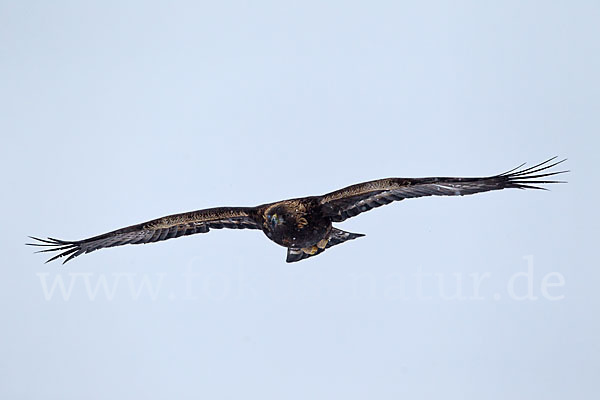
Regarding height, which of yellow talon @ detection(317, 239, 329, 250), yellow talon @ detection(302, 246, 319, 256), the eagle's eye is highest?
the eagle's eye

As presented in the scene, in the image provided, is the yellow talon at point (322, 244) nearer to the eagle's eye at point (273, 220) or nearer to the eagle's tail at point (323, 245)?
the eagle's tail at point (323, 245)

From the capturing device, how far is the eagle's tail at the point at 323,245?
15461 millimetres

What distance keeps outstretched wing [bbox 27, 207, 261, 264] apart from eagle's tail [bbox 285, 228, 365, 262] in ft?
2.44

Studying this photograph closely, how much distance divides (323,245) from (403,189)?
191 centimetres

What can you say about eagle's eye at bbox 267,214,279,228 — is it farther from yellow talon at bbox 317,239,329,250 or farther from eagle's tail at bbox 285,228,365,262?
yellow talon at bbox 317,239,329,250

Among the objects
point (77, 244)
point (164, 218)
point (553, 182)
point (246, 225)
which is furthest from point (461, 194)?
point (77, 244)

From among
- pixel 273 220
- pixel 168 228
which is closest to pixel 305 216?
pixel 273 220

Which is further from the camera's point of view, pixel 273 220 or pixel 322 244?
pixel 322 244

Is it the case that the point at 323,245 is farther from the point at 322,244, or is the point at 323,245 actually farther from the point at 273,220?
the point at 273,220

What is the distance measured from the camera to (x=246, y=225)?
621 inches

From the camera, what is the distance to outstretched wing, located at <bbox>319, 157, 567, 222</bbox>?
13695 millimetres

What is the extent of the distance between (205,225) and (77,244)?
6.94 ft

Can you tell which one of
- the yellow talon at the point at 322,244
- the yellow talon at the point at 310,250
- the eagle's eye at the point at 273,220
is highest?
the eagle's eye at the point at 273,220

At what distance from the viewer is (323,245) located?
612 inches
